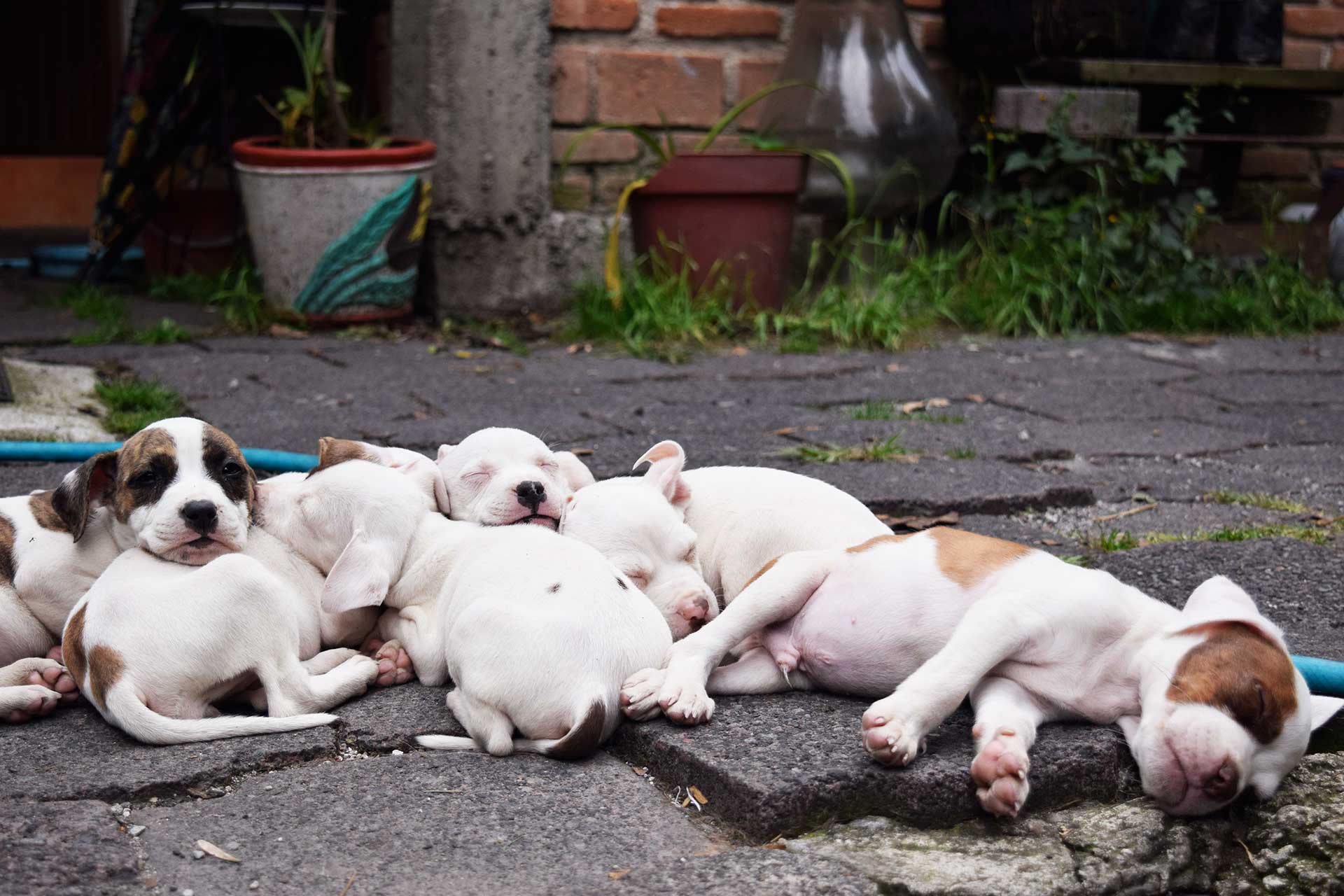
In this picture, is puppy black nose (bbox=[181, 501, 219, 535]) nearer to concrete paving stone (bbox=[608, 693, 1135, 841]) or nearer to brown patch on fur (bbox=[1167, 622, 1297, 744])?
concrete paving stone (bbox=[608, 693, 1135, 841])

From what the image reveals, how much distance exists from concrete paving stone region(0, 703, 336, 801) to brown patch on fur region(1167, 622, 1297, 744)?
4.12ft

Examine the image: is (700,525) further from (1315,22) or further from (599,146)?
(1315,22)

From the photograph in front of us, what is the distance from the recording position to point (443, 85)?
5664mm

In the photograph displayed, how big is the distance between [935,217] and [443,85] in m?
2.60

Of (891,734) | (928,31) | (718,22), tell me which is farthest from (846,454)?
(928,31)

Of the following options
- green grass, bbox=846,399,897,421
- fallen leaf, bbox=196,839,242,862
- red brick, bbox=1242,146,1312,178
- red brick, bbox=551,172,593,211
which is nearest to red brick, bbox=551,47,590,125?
red brick, bbox=551,172,593,211

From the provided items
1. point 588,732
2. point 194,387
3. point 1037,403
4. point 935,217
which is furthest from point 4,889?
point 935,217

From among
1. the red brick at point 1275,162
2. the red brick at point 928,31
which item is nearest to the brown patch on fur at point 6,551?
the red brick at point 928,31

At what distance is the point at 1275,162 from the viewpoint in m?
7.44

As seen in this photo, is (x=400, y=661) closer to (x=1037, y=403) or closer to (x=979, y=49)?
(x=1037, y=403)

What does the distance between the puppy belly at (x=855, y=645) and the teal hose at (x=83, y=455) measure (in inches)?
57.0

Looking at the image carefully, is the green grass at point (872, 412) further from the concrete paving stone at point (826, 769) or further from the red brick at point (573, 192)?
the concrete paving stone at point (826, 769)

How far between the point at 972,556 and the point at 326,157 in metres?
3.81

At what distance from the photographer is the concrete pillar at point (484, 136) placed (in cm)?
562
